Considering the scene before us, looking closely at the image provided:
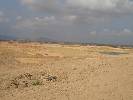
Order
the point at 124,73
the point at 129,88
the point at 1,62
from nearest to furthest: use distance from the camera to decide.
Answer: the point at 129,88 → the point at 124,73 → the point at 1,62

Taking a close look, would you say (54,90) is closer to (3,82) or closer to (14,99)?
(14,99)

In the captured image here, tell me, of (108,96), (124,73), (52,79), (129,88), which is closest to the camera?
(108,96)

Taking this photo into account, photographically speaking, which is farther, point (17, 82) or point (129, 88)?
Result: point (17, 82)

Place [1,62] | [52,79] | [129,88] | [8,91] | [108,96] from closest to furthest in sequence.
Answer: [108,96] < [129,88] < [8,91] < [52,79] < [1,62]

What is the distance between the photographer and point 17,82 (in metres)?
20.2

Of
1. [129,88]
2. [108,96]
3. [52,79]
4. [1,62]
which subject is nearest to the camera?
[108,96]

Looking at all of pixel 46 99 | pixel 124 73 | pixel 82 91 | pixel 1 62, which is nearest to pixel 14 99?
pixel 46 99

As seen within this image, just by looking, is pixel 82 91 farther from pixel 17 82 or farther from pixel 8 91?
pixel 17 82

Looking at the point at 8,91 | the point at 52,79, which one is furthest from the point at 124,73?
the point at 8,91

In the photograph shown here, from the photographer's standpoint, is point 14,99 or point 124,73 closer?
point 14,99

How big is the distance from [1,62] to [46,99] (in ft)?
73.3

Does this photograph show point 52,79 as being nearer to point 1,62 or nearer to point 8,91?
point 8,91

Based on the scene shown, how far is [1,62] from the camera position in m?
35.8

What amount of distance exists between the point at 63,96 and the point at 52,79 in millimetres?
6432
